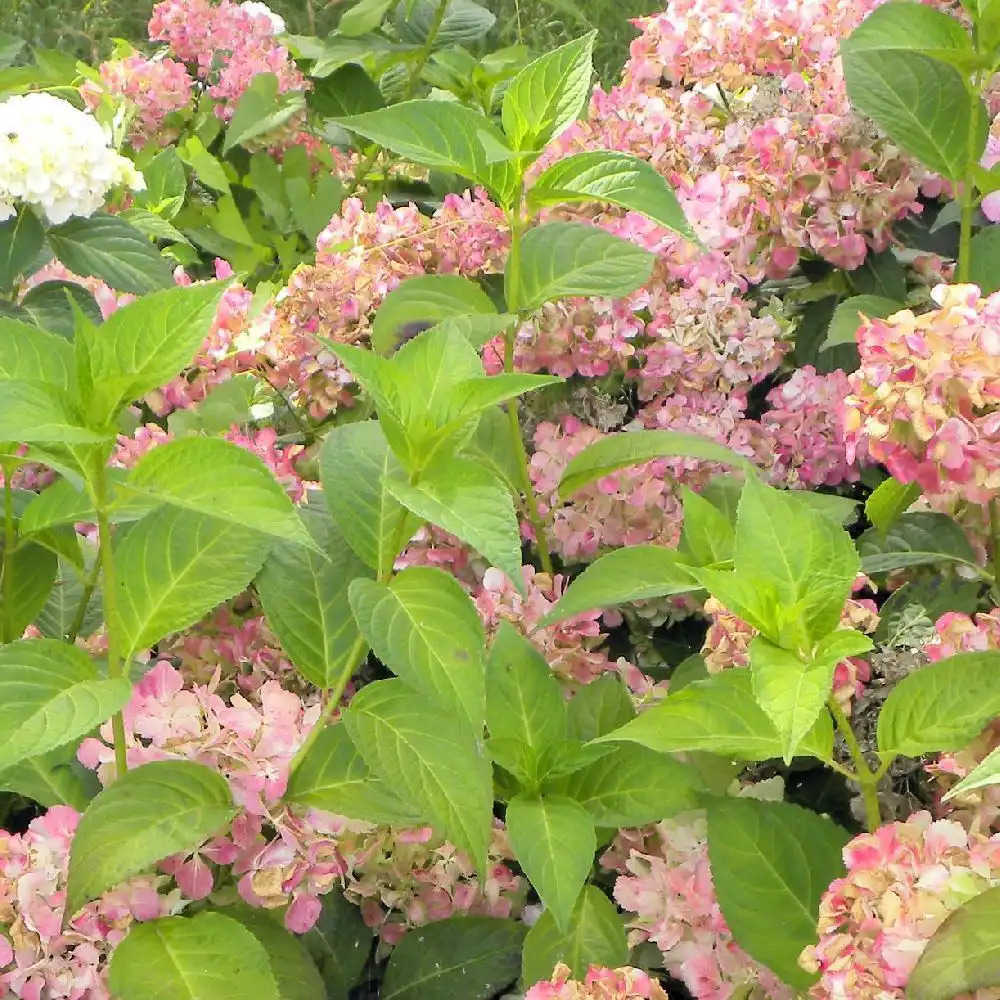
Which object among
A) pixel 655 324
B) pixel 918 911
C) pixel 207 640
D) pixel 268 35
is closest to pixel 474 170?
pixel 655 324

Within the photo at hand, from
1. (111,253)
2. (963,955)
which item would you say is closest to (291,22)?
(111,253)

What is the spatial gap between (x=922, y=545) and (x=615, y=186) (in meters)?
0.29

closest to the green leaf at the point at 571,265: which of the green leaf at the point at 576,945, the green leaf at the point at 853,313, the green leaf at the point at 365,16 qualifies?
the green leaf at the point at 853,313

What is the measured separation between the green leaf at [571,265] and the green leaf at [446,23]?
996 millimetres

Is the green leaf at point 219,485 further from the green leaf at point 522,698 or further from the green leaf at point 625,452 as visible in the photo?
the green leaf at point 625,452

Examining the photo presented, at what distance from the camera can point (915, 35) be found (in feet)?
2.77

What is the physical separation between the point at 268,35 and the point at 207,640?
1.62 meters

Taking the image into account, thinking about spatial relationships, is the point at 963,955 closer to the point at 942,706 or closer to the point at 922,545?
the point at 942,706

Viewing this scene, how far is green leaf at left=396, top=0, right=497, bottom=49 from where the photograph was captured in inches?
69.9

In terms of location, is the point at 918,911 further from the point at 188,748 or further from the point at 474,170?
the point at 474,170

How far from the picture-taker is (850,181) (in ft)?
3.16

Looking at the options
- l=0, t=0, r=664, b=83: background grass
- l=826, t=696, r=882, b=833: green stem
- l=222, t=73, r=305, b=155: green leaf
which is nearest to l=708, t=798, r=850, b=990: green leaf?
l=826, t=696, r=882, b=833: green stem

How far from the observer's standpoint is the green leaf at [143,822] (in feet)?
1.93

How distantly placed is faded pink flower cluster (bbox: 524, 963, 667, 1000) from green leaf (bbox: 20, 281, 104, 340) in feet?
2.18
